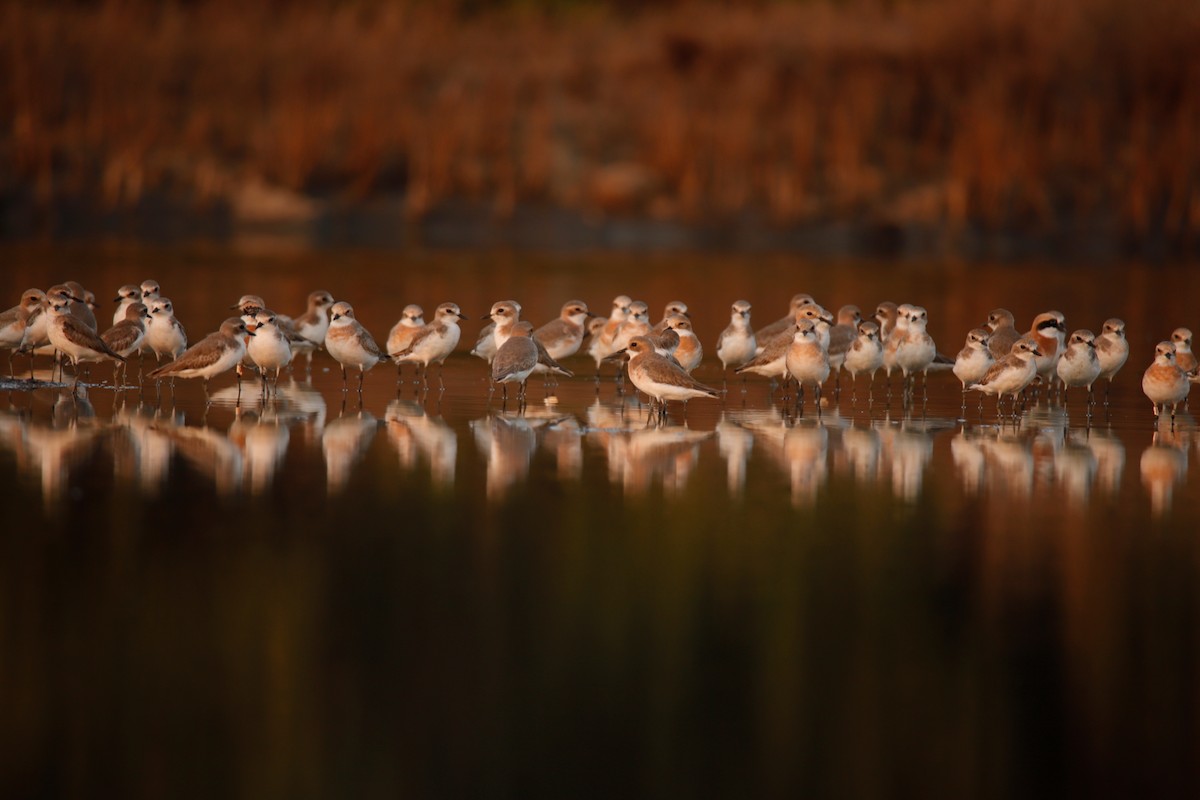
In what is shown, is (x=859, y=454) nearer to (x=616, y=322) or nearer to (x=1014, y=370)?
(x=1014, y=370)

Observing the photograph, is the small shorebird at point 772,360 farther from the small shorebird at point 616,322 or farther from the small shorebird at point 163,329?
the small shorebird at point 163,329

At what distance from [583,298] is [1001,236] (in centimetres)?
1501

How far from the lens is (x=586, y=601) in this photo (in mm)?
8344

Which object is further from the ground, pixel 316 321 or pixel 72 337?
pixel 316 321

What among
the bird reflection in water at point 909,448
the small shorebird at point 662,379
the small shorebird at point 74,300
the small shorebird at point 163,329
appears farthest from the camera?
the small shorebird at point 163,329

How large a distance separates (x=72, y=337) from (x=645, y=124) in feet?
82.2

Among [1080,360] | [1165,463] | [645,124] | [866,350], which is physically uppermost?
[645,124]

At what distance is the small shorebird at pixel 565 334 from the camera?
1678 centimetres

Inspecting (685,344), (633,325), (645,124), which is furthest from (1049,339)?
(645,124)

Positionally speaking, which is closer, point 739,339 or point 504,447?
point 504,447

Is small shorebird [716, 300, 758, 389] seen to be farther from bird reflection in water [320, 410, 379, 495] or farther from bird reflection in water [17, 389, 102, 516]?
bird reflection in water [17, 389, 102, 516]

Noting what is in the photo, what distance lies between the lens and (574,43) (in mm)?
42688

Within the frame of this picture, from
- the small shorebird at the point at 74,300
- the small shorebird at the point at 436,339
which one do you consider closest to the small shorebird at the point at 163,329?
the small shorebird at the point at 74,300

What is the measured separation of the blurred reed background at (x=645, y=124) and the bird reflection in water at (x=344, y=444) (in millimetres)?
22630
